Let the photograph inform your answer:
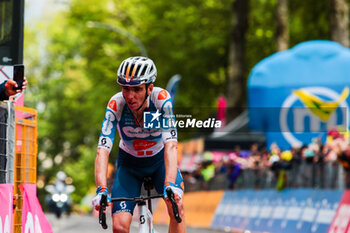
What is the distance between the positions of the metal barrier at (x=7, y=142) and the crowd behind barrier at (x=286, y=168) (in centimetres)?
496

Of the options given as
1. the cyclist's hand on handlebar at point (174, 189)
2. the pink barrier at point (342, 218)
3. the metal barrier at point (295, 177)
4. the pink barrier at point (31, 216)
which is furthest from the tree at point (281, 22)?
the cyclist's hand on handlebar at point (174, 189)

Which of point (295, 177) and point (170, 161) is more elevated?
point (170, 161)

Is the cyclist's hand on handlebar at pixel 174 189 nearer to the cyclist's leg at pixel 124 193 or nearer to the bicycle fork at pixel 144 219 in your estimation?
the bicycle fork at pixel 144 219

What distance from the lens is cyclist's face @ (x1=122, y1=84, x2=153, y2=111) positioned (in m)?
7.64

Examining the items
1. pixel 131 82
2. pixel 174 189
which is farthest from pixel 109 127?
pixel 174 189

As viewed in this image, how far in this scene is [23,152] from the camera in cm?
1025

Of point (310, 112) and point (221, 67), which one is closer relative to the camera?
point (310, 112)

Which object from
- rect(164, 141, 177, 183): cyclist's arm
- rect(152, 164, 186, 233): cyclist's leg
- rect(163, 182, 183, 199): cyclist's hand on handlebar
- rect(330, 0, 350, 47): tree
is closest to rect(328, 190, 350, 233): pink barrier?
rect(152, 164, 186, 233): cyclist's leg

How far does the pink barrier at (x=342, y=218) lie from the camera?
1353 centimetres

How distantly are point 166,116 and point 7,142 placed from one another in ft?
6.53

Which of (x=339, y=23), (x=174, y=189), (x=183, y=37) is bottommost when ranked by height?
(x=174, y=189)

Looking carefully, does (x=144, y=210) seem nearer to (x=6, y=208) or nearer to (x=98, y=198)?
(x=98, y=198)

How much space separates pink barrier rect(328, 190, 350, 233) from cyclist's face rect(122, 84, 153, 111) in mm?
6509

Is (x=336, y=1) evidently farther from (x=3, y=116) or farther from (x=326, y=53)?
(x=3, y=116)
